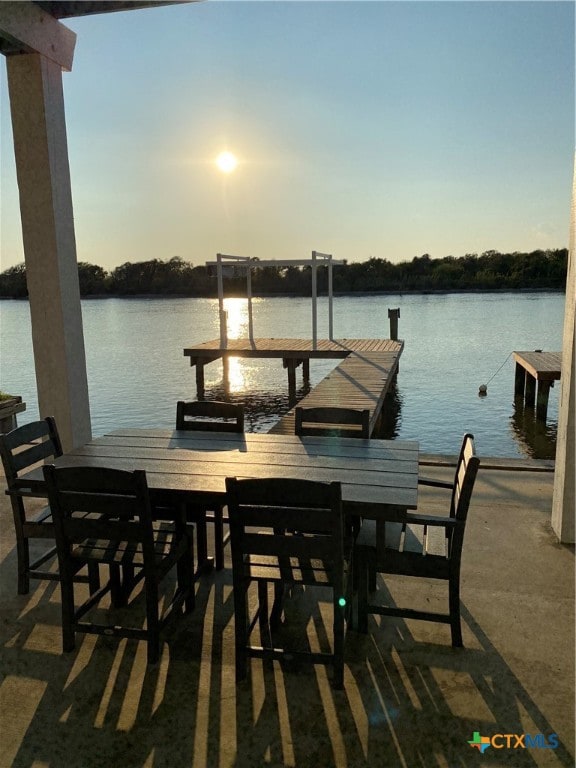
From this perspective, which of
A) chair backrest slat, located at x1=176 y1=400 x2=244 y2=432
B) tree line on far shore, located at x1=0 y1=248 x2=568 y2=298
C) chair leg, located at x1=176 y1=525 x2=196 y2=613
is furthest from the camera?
tree line on far shore, located at x1=0 y1=248 x2=568 y2=298

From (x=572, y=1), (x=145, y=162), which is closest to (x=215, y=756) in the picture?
(x=572, y=1)

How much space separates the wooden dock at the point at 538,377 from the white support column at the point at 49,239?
26.5ft

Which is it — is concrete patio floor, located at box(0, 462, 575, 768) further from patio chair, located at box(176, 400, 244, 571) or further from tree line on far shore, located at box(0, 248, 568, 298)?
tree line on far shore, located at box(0, 248, 568, 298)

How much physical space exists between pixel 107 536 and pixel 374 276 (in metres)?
52.6

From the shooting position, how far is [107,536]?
2.22 metres

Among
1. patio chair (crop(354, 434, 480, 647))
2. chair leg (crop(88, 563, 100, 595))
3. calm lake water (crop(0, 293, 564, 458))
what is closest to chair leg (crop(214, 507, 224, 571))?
chair leg (crop(88, 563, 100, 595))

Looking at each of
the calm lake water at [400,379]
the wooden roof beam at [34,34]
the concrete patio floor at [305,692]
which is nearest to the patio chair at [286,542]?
the concrete patio floor at [305,692]

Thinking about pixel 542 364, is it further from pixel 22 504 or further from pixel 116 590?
pixel 22 504

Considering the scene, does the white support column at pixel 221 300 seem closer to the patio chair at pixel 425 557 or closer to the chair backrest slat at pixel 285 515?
the patio chair at pixel 425 557

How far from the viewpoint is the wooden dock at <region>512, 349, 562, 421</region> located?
10.1m

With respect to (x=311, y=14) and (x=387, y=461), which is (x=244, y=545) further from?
(x=311, y=14)

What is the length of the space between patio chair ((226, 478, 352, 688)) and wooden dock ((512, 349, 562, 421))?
872 cm

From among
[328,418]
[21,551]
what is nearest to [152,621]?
[21,551]

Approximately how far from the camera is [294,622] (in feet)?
8.33
